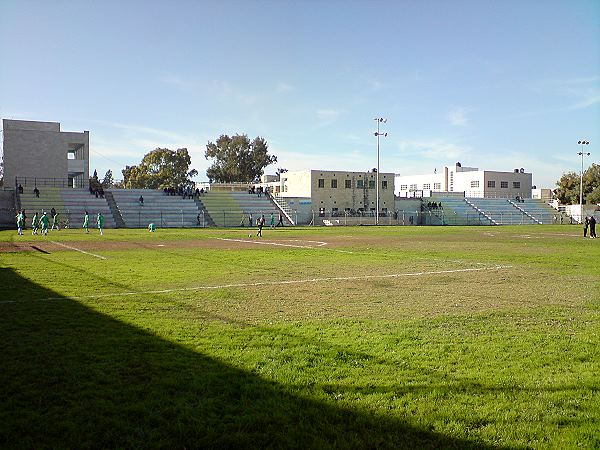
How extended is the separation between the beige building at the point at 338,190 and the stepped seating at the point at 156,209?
51.9 feet

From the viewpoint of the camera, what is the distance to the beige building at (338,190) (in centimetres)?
7456

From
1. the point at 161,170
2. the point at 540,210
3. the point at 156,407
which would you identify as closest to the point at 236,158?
the point at 161,170

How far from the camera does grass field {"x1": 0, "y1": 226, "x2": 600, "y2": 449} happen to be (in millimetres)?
4816

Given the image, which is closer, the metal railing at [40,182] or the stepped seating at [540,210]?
the metal railing at [40,182]

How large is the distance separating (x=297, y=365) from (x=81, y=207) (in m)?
56.0

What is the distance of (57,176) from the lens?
68.1m

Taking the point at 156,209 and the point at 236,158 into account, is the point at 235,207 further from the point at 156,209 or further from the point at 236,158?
the point at 236,158

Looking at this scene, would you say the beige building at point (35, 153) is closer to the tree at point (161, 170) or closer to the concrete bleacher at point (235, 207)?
the concrete bleacher at point (235, 207)

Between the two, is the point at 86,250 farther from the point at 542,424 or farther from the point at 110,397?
the point at 542,424

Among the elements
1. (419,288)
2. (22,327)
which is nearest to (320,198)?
(419,288)

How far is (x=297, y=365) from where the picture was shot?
6719mm

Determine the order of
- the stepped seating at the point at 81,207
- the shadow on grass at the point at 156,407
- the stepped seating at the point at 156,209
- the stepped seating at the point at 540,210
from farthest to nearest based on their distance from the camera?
the stepped seating at the point at 540,210 → the stepped seating at the point at 156,209 → the stepped seating at the point at 81,207 → the shadow on grass at the point at 156,407

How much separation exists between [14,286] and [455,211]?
Answer: 2998 inches

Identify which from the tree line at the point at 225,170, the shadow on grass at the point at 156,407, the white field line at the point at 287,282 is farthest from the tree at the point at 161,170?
the shadow on grass at the point at 156,407
